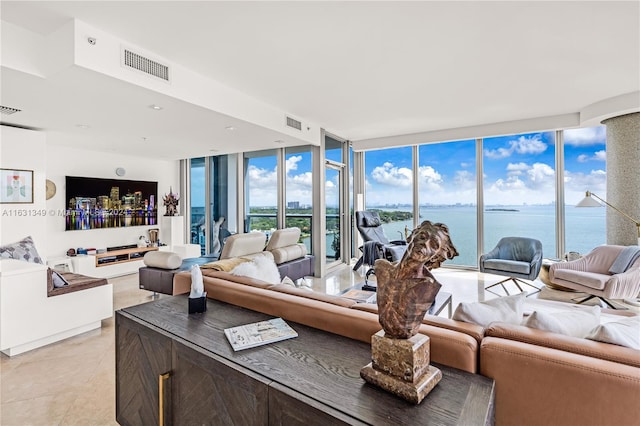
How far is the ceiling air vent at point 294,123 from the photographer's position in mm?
4734

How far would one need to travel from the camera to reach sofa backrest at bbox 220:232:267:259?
362 cm

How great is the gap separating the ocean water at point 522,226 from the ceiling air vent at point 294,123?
3.21 m

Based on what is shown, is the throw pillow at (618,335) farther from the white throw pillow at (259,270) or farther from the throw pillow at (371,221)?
the throw pillow at (371,221)

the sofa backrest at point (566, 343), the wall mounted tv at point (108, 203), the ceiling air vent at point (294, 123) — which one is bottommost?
the sofa backrest at point (566, 343)

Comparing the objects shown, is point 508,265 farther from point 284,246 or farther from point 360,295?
point 284,246

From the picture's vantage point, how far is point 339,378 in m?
1.11

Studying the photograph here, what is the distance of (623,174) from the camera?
445 centimetres

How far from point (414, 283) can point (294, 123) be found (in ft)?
13.8

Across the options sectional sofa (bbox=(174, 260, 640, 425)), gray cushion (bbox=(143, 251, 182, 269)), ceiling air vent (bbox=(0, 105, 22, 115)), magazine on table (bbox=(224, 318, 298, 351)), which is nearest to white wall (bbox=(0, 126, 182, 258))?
ceiling air vent (bbox=(0, 105, 22, 115))

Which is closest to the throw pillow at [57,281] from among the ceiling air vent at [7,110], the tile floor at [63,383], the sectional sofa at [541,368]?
the tile floor at [63,383]

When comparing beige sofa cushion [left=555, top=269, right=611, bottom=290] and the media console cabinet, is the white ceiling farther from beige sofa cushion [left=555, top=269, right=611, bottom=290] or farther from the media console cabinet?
beige sofa cushion [left=555, top=269, right=611, bottom=290]

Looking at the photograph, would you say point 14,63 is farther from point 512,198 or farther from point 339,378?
point 512,198

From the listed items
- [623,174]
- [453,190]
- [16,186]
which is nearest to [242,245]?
[16,186]

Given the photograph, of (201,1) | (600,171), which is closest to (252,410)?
(201,1)
